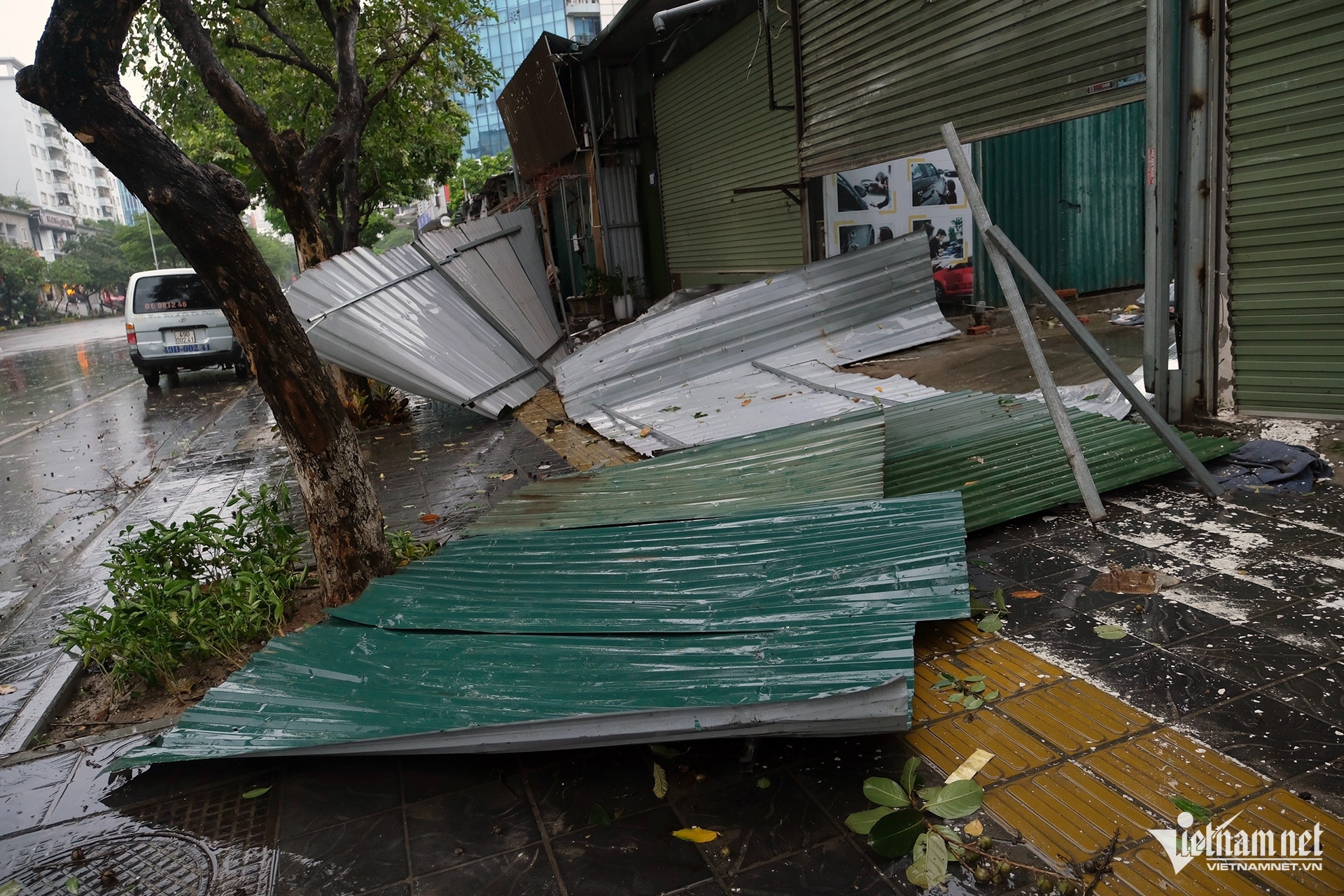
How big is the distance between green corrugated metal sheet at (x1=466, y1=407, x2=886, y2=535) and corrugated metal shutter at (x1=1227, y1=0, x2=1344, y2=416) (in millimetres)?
2168

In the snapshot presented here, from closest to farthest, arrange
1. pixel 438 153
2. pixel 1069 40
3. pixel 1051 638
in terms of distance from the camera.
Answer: pixel 1051 638 → pixel 1069 40 → pixel 438 153

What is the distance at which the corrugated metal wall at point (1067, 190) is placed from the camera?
32.9 feet

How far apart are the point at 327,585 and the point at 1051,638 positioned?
3343mm

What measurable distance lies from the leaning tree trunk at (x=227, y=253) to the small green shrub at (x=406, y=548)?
32cm

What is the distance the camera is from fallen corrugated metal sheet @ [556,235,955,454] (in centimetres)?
782

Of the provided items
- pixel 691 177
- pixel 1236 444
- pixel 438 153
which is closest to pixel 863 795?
pixel 1236 444

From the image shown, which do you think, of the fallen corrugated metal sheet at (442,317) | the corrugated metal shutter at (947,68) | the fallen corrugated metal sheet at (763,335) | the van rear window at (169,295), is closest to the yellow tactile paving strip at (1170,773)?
the corrugated metal shutter at (947,68)

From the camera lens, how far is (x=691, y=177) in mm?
12836

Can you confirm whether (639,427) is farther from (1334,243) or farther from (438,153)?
(438,153)

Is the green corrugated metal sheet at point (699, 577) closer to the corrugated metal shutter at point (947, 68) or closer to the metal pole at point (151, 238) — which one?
the corrugated metal shutter at point (947, 68)

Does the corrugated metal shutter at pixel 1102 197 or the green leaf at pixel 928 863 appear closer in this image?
the green leaf at pixel 928 863

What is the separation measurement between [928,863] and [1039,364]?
2.83 metres

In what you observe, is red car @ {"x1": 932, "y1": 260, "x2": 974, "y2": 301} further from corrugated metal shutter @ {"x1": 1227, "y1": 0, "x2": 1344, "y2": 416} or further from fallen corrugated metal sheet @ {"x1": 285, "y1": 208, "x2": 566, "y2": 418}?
corrugated metal shutter @ {"x1": 1227, "y1": 0, "x2": 1344, "y2": 416}

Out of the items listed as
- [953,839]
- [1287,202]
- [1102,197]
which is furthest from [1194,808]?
[1102,197]
